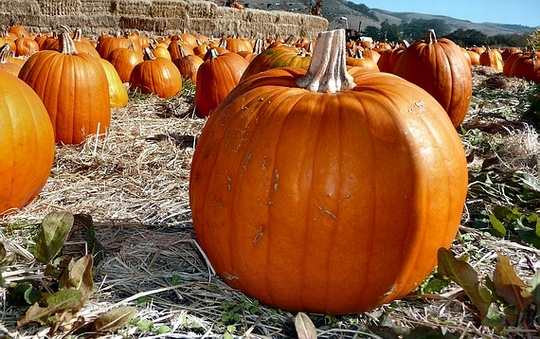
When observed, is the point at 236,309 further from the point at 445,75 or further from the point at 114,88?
the point at 114,88

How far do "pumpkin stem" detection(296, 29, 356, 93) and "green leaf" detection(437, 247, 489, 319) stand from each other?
0.76 m

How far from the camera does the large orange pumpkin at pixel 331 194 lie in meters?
1.72

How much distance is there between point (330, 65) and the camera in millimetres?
1980

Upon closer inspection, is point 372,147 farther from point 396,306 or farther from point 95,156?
point 95,156

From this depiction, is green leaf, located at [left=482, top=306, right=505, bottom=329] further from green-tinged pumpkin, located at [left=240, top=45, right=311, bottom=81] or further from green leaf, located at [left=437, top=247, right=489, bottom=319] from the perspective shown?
green-tinged pumpkin, located at [left=240, top=45, right=311, bottom=81]

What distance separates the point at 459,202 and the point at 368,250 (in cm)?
45

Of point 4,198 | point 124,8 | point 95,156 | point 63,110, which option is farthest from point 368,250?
point 124,8

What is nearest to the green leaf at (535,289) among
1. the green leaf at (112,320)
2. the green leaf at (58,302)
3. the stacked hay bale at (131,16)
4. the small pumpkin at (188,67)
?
the green leaf at (112,320)

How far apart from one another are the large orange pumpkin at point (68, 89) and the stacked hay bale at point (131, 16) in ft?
44.8

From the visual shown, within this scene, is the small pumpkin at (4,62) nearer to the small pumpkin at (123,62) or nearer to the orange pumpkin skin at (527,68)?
the small pumpkin at (123,62)

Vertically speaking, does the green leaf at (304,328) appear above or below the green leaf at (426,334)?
below

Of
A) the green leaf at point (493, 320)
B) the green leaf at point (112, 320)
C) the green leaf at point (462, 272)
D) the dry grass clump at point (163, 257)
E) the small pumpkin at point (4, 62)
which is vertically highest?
the small pumpkin at point (4, 62)

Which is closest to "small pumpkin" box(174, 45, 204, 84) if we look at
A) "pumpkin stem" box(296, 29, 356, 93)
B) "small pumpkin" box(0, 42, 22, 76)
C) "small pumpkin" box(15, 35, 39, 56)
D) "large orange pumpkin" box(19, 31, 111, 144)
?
"small pumpkin" box(0, 42, 22, 76)

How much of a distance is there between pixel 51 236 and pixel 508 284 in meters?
1.76
